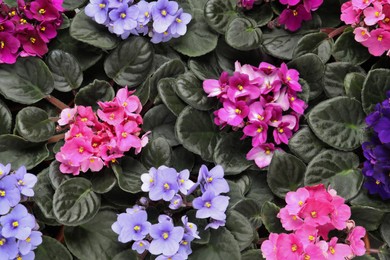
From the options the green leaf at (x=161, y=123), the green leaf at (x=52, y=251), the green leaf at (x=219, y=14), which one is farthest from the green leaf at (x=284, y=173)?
the green leaf at (x=52, y=251)

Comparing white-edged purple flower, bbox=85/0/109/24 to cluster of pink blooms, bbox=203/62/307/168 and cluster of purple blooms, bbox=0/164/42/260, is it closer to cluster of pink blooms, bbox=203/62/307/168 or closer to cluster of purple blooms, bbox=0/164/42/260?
cluster of pink blooms, bbox=203/62/307/168

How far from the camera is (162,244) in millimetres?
1119

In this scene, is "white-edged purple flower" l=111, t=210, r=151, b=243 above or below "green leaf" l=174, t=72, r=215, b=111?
below

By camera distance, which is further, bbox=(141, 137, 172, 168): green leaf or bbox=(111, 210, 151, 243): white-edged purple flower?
bbox=(141, 137, 172, 168): green leaf

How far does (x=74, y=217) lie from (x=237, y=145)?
0.37 metres

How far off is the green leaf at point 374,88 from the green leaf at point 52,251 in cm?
68

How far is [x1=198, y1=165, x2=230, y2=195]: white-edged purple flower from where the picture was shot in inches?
45.9

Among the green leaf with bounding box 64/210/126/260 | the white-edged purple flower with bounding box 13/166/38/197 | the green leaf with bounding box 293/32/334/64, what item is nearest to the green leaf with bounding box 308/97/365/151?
the green leaf with bounding box 293/32/334/64

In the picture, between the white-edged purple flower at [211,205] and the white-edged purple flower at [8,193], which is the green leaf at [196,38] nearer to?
the white-edged purple flower at [211,205]

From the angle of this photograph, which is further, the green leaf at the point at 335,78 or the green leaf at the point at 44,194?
the green leaf at the point at 335,78

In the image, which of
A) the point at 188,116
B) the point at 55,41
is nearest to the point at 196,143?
the point at 188,116

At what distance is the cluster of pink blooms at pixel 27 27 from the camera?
130 centimetres

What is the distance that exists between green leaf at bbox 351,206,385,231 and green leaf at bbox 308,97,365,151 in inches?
5.1

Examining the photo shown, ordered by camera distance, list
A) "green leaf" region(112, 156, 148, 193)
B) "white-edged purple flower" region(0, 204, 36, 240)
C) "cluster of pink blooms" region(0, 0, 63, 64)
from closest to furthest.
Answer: "white-edged purple flower" region(0, 204, 36, 240) → "green leaf" region(112, 156, 148, 193) → "cluster of pink blooms" region(0, 0, 63, 64)
